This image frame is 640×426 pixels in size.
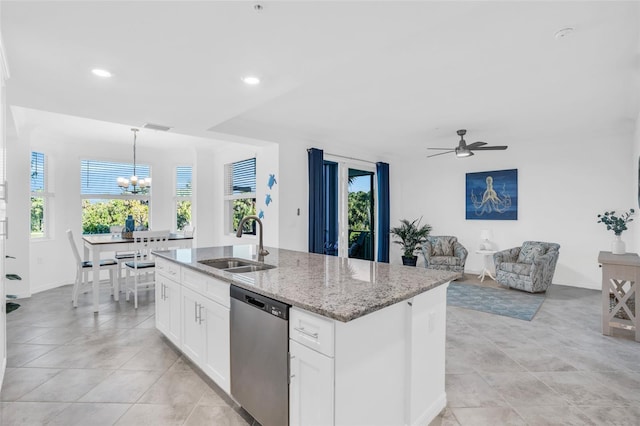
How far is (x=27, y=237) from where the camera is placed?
16.0 feet

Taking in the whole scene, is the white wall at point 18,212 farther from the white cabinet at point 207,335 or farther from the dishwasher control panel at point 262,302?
the dishwasher control panel at point 262,302

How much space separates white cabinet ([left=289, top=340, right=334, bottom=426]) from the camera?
148cm

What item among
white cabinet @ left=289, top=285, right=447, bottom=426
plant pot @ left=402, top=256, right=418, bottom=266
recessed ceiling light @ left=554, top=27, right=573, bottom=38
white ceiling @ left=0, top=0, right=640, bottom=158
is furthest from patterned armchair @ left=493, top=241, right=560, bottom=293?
white cabinet @ left=289, top=285, right=447, bottom=426

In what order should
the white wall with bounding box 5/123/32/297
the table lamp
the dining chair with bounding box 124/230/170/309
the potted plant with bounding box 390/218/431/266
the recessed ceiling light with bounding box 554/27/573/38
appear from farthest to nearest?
the potted plant with bounding box 390/218/431/266
the table lamp
the white wall with bounding box 5/123/32/297
the dining chair with bounding box 124/230/170/309
the recessed ceiling light with bounding box 554/27/573/38

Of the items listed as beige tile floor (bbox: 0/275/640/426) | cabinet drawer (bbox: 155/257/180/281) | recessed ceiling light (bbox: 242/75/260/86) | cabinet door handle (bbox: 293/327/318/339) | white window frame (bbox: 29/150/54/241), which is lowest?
beige tile floor (bbox: 0/275/640/426)

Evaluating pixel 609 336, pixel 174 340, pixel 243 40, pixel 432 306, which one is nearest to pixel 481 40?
pixel 243 40

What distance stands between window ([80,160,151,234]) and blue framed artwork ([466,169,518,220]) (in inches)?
245

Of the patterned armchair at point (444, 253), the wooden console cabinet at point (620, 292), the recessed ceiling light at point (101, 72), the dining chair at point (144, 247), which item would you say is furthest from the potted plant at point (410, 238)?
the recessed ceiling light at point (101, 72)

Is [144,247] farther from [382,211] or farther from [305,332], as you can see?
[382,211]

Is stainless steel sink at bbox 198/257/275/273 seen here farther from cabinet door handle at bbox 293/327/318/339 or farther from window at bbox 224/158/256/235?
window at bbox 224/158/256/235

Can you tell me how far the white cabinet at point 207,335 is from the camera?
2.17 meters

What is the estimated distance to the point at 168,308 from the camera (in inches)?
118

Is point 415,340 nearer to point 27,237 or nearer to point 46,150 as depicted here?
point 27,237

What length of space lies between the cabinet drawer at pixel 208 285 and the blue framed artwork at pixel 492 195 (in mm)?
5769
